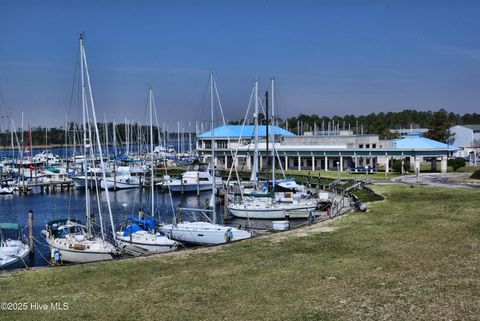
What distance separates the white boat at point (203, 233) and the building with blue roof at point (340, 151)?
136ft

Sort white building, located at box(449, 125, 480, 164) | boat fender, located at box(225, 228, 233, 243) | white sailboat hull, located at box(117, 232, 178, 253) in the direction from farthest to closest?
1. white building, located at box(449, 125, 480, 164)
2. boat fender, located at box(225, 228, 233, 243)
3. white sailboat hull, located at box(117, 232, 178, 253)

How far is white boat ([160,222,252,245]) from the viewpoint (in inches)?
1564

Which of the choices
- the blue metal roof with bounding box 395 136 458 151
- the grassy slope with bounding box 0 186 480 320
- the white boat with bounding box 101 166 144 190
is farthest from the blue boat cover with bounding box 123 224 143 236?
the blue metal roof with bounding box 395 136 458 151

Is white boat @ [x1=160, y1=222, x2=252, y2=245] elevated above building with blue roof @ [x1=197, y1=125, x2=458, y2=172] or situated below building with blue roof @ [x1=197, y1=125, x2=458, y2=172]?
below

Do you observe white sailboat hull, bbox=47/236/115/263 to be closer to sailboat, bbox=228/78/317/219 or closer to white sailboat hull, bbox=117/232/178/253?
white sailboat hull, bbox=117/232/178/253

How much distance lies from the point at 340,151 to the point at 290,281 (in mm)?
67922

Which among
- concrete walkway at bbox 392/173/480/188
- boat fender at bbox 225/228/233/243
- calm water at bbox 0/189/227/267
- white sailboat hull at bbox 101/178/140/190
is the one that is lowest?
calm water at bbox 0/189/227/267

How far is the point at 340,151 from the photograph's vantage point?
9025 centimetres

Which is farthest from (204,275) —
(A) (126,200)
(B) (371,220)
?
(A) (126,200)

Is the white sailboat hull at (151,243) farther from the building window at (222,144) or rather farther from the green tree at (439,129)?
the green tree at (439,129)

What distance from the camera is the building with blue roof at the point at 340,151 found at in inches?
3339

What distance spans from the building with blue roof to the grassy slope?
50.8 m

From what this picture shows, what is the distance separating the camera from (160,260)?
30.0 metres

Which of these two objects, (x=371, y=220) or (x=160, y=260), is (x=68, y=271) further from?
(x=371, y=220)
